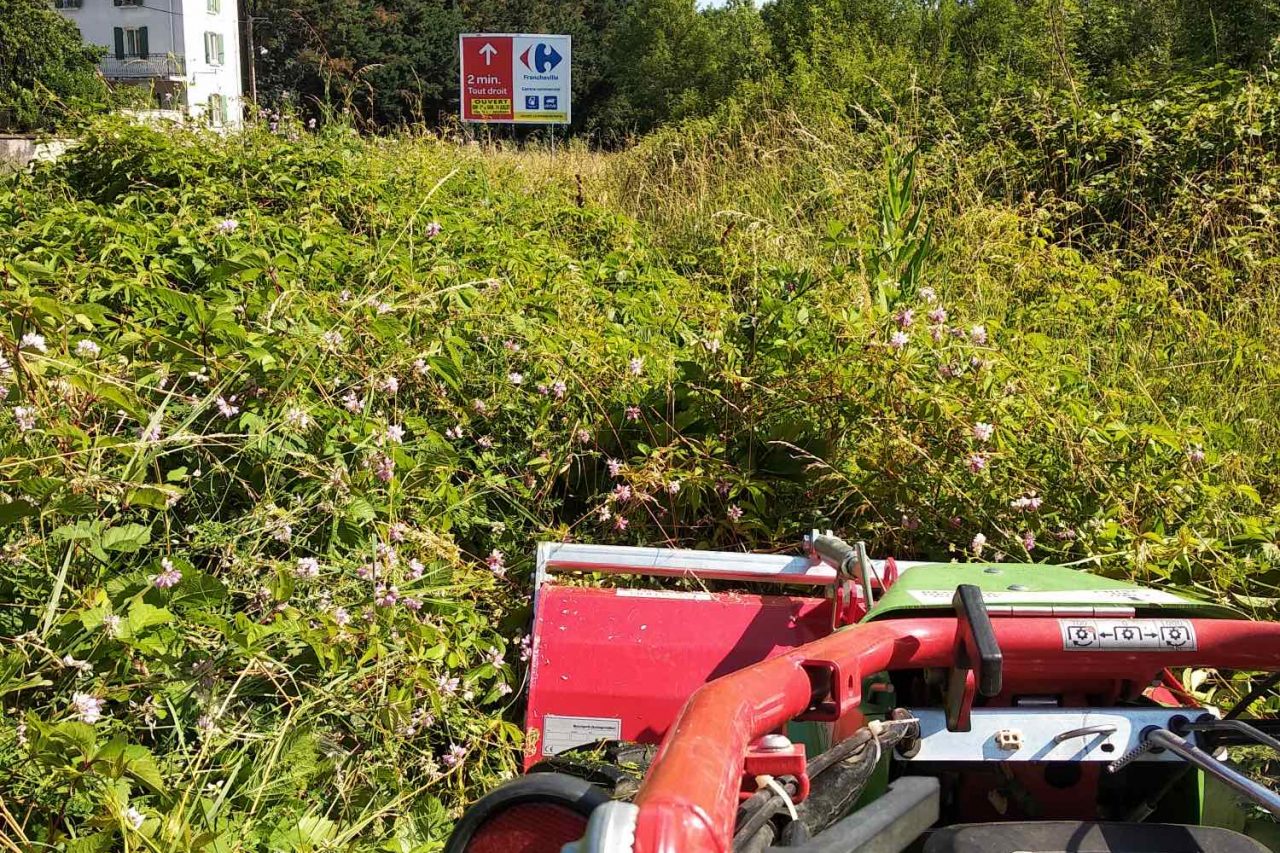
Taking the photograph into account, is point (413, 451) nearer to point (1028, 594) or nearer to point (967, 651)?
point (1028, 594)

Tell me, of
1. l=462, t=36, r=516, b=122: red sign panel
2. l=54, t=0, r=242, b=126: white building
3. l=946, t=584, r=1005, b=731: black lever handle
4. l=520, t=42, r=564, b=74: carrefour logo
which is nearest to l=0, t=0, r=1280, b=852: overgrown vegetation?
l=946, t=584, r=1005, b=731: black lever handle

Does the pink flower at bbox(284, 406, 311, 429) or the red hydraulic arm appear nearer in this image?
the red hydraulic arm

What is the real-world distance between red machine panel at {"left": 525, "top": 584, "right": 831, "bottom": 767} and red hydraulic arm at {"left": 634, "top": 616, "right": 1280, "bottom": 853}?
1.04 meters

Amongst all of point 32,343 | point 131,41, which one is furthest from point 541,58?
point 131,41

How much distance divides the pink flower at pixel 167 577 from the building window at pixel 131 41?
175 feet

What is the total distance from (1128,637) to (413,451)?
2.30 metres

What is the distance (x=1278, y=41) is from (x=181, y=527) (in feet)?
25.9

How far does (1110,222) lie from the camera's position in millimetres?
6910

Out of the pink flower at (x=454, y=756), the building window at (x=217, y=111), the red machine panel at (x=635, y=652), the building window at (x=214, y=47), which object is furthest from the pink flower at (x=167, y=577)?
the building window at (x=214, y=47)

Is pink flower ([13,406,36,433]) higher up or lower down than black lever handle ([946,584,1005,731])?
higher up

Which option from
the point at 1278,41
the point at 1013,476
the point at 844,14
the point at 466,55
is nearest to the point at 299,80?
the point at 844,14

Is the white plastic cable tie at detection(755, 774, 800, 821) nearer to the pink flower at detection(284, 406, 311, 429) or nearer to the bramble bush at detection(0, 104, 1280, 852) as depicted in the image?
the bramble bush at detection(0, 104, 1280, 852)

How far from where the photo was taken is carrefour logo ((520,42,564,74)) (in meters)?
13.3

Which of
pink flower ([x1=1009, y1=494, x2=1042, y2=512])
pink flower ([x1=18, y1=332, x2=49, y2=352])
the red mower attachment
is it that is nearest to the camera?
the red mower attachment
